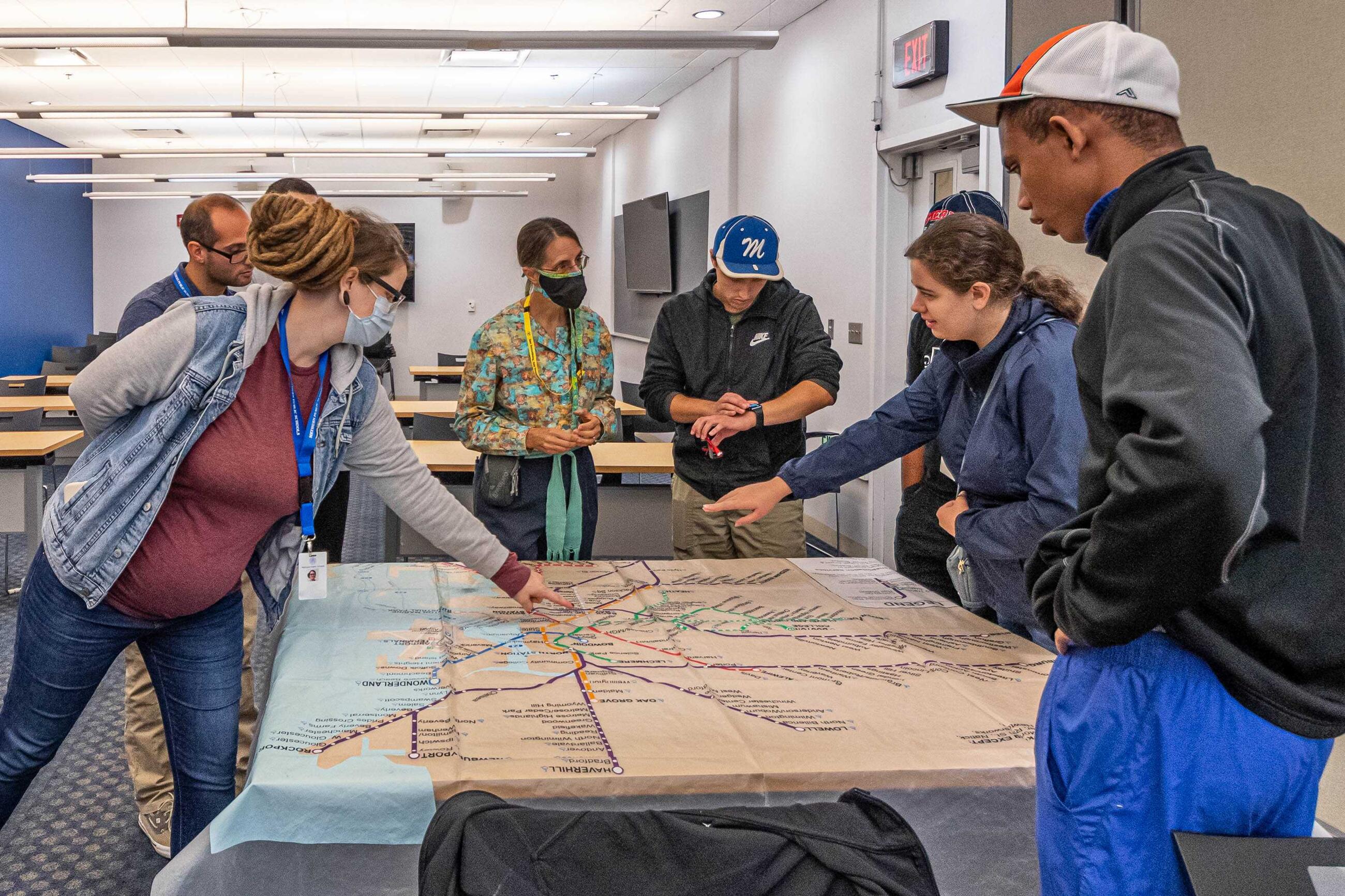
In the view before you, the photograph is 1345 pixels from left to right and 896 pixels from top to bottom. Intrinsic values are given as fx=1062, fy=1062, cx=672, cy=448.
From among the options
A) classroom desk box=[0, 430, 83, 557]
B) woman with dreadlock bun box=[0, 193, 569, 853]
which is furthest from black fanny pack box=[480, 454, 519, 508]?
classroom desk box=[0, 430, 83, 557]

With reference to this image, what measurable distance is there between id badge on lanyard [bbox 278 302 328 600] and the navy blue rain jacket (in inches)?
44.1

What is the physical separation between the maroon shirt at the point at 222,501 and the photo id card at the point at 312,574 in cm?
10

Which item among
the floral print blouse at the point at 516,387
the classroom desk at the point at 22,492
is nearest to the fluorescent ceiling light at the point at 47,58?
the classroom desk at the point at 22,492

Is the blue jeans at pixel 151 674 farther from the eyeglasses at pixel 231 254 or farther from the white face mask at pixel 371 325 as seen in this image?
the eyeglasses at pixel 231 254

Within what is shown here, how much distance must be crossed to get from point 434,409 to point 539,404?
330 centimetres

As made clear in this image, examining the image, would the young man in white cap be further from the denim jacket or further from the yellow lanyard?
the yellow lanyard

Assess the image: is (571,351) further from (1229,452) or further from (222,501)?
(1229,452)

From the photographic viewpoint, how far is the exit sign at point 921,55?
15.8 ft

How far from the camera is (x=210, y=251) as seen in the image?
2664mm

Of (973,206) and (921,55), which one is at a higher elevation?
(921,55)

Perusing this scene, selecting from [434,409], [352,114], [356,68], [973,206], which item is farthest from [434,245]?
[973,206]

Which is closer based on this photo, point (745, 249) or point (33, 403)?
point (745, 249)

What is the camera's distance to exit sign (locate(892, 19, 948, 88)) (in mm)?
4820

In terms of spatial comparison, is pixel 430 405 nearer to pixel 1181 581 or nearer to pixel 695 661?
pixel 695 661
